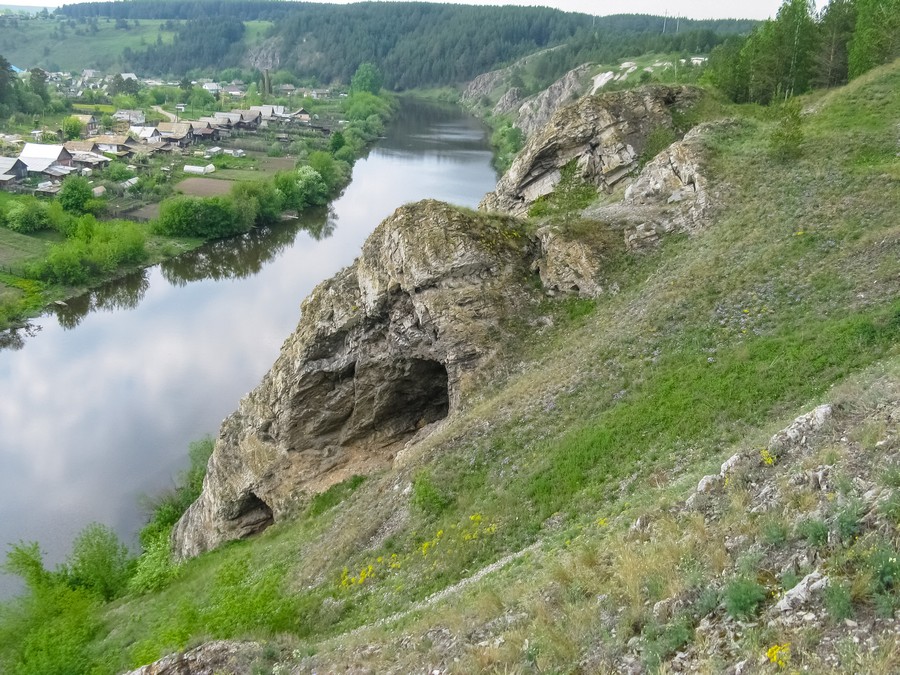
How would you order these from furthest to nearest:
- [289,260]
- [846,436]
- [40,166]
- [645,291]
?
1. [40,166]
2. [289,260]
3. [645,291]
4. [846,436]

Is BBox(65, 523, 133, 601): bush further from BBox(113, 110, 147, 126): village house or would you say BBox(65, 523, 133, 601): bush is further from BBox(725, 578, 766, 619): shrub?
BBox(113, 110, 147, 126): village house

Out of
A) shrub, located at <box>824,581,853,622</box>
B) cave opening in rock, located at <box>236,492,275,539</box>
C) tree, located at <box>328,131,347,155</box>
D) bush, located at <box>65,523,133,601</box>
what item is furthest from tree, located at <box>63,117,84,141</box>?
shrub, located at <box>824,581,853,622</box>

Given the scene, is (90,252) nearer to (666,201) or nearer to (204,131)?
(666,201)

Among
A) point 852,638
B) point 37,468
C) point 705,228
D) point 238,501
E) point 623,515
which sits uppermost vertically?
point 705,228

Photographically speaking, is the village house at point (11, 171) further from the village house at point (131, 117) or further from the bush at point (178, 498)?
the bush at point (178, 498)

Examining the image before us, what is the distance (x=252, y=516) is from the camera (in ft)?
80.2

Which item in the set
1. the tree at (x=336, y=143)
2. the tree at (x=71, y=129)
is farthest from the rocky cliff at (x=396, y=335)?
the tree at (x=71, y=129)

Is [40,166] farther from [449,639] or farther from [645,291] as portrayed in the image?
[449,639]

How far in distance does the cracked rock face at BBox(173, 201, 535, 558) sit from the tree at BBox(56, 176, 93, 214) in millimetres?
56064

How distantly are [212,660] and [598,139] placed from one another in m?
28.0

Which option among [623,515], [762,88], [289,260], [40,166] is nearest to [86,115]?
[40,166]

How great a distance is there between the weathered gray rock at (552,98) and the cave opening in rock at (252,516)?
94975 millimetres

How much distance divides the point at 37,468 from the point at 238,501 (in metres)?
15.5

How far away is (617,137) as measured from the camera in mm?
31125
